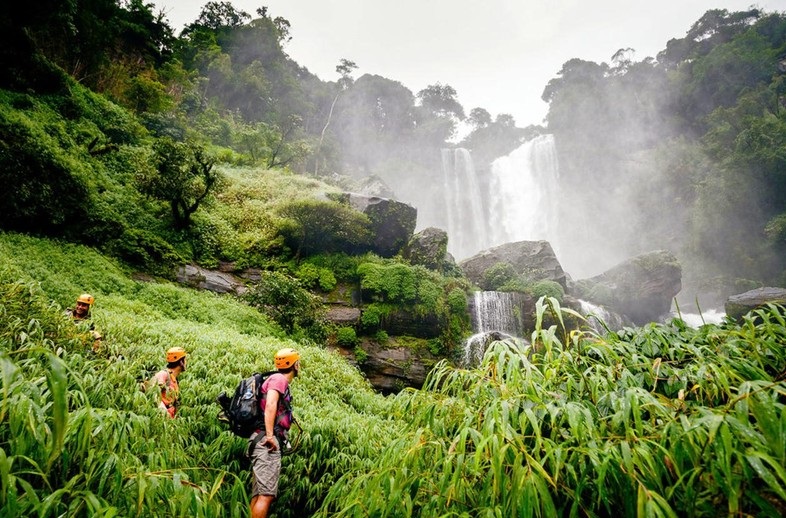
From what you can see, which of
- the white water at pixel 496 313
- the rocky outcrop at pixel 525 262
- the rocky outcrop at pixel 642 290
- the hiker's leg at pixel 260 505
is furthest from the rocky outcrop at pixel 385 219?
the hiker's leg at pixel 260 505

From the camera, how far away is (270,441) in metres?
2.83

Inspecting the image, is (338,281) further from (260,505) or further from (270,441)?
→ (260,505)

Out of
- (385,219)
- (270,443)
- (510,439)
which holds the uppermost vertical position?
(385,219)

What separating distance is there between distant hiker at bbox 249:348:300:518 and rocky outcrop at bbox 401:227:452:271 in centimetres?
1202

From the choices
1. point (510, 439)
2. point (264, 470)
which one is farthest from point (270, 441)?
point (510, 439)

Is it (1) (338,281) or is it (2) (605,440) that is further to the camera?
(1) (338,281)

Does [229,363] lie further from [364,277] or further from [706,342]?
[364,277]

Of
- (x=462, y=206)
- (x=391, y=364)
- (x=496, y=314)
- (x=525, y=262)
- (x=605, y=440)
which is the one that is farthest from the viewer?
(x=462, y=206)

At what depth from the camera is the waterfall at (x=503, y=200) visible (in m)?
33.8

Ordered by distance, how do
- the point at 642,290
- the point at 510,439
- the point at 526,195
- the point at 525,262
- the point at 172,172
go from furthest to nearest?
the point at 526,195, the point at 525,262, the point at 642,290, the point at 172,172, the point at 510,439

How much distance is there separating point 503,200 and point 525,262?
55.9ft

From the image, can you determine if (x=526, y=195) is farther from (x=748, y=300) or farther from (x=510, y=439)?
(x=510, y=439)

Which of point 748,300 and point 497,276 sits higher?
point 497,276

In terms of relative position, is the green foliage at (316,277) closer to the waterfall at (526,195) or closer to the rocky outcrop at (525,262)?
the rocky outcrop at (525,262)
